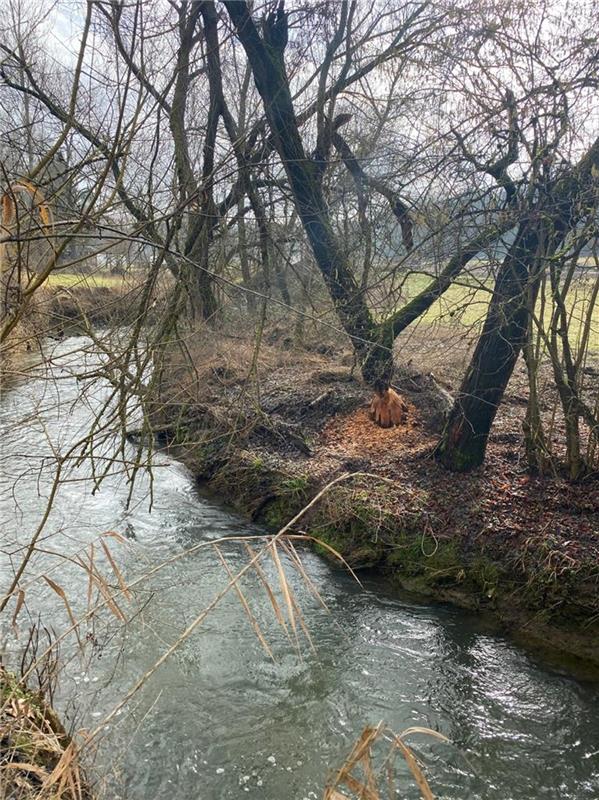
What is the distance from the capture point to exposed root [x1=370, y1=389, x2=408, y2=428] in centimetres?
866

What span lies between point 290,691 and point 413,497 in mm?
2795

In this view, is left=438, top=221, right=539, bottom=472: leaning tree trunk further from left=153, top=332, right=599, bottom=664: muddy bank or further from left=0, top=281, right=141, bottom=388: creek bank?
left=0, top=281, right=141, bottom=388: creek bank

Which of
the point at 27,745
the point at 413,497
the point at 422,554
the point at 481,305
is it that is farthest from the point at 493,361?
the point at 27,745

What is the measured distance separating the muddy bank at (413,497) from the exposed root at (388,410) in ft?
0.51

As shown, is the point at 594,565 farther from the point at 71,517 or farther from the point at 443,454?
the point at 71,517

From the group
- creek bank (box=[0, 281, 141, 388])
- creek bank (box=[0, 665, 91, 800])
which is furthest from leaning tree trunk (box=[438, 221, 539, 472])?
creek bank (box=[0, 665, 91, 800])

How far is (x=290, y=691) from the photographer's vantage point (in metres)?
4.55

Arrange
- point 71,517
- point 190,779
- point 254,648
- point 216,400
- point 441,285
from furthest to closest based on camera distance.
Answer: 1. point 216,400
2. point 71,517
3. point 441,285
4. point 254,648
5. point 190,779

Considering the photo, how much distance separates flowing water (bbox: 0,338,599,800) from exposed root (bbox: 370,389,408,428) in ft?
9.44

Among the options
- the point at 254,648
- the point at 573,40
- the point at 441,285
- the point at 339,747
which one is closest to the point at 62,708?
the point at 254,648

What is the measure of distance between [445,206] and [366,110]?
4338mm

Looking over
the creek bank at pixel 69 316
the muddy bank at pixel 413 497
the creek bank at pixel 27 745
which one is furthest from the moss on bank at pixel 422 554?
the creek bank at pixel 27 745

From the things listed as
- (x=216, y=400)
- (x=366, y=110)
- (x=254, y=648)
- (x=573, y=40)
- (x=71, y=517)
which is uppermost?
(x=366, y=110)

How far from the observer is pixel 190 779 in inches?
148
